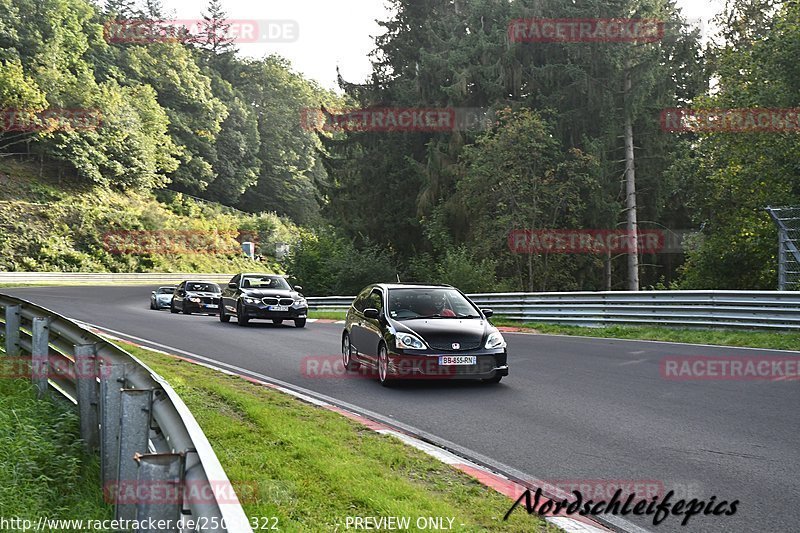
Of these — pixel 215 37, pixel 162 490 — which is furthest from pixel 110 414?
pixel 215 37

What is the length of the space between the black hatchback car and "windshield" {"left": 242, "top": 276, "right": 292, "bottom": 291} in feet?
41.4

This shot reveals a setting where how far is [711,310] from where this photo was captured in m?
18.2

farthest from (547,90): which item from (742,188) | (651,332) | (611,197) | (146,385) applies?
(146,385)

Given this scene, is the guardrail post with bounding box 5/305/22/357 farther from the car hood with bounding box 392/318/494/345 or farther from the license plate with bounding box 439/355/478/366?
the license plate with bounding box 439/355/478/366

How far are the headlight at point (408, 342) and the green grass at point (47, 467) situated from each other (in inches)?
184

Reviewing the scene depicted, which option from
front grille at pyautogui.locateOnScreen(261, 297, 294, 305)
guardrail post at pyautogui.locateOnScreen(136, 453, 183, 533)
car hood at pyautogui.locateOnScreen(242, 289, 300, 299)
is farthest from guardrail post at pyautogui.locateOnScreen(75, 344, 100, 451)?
car hood at pyautogui.locateOnScreen(242, 289, 300, 299)

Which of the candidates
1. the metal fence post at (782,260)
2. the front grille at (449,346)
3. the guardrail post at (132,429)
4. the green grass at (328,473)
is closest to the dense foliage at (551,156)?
the metal fence post at (782,260)

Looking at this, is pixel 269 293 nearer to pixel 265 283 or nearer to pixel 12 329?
pixel 265 283

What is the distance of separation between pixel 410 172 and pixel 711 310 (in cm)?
2606

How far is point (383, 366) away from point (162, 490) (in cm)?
881

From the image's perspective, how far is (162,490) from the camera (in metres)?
3.22

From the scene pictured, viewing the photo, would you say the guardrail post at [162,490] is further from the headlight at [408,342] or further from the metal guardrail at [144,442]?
the headlight at [408,342]

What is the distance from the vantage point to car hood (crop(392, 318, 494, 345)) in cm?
1164

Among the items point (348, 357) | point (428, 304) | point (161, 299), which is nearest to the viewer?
point (428, 304)
